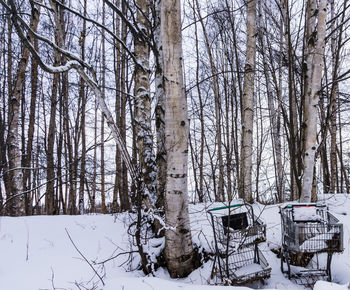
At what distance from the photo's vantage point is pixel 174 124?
3.12 metres

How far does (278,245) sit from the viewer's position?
13.4 ft

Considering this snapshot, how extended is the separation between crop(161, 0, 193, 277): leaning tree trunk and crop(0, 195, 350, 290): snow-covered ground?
0.72 m

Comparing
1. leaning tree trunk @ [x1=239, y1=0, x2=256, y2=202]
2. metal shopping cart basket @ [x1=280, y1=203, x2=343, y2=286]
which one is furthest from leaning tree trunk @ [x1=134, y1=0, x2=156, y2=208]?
leaning tree trunk @ [x1=239, y1=0, x2=256, y2=202]

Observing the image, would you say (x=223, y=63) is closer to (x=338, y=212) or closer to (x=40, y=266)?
(x=338, y=212)

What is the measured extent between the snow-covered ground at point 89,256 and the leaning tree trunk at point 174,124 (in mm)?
717

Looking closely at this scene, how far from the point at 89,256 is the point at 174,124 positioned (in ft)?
8.20

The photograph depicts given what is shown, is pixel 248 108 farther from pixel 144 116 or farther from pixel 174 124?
pixel 174 124

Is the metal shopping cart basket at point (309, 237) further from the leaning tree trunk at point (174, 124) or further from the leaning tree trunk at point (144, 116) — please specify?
the leaning tree trunk at point (144, 116)

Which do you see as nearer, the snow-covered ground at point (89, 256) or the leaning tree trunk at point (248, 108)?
the snow-covered ground at point (89, 256)

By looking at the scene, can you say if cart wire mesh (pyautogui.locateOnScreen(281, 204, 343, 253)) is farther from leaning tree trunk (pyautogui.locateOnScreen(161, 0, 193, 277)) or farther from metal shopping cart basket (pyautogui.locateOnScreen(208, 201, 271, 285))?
leaning tree trunk (pyautogui.locateOnScreen(161, 0, 193, 277))

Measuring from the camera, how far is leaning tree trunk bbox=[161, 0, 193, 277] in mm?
3088

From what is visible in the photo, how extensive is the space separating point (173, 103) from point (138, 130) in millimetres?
1584

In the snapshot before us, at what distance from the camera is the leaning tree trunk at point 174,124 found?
10.1ft

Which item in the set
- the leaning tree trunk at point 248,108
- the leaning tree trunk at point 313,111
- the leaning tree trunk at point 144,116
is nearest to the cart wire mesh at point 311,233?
the leaning tree trunk at point 313,111
